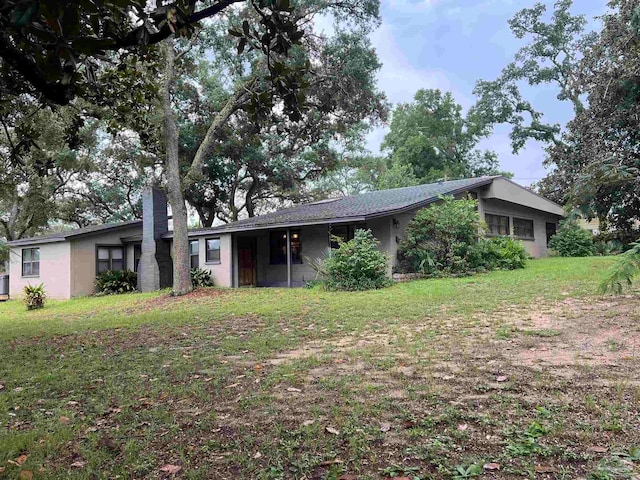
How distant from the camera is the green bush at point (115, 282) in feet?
63.5

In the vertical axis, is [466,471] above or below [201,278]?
below

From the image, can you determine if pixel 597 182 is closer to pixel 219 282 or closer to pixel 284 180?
pixel 219 282

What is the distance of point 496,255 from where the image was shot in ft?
52.7

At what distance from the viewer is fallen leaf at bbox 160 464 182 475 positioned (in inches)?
104

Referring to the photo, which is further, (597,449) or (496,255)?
(496,255)

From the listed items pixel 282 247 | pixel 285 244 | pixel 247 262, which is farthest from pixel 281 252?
pixel 247 262

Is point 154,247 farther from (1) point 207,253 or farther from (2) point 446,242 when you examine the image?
(2) point 446,242

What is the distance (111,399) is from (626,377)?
4.47m

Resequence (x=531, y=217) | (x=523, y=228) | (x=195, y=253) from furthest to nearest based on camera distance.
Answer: (x=531, y=217) → (x=523, y=228) → (x=195, y=253)

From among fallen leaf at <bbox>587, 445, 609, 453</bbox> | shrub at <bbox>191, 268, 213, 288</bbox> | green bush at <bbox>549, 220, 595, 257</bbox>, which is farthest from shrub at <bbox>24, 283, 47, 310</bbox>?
green bush at <bbox>549, 220, 595, 257</bbox>

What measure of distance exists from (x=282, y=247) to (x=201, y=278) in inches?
133

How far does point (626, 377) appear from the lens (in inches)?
153

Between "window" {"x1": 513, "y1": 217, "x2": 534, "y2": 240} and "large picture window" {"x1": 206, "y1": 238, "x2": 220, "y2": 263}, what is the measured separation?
43.7 feet

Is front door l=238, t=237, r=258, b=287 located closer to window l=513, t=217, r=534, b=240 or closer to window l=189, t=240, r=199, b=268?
window l=189, t=240, r=199, b=268
